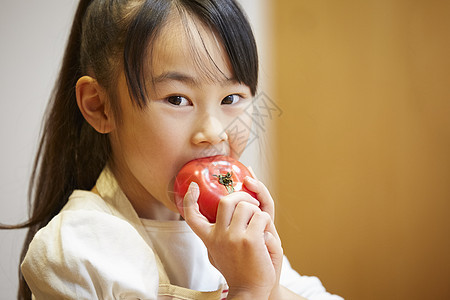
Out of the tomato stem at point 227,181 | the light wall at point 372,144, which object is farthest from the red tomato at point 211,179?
the light wall at point 372,144

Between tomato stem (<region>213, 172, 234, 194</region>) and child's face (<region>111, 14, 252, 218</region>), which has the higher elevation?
child's face (<region>111, 14, 252, 218</region>)

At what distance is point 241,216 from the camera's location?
0.52 metres

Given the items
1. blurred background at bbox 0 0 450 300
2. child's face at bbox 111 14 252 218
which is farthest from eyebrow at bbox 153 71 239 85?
blurred background at bbox 0 0 450 300

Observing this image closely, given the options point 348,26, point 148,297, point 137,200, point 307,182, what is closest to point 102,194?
point 137,200

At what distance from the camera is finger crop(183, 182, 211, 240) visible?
547mm

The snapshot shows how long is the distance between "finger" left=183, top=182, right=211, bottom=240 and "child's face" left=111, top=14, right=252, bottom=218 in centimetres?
4

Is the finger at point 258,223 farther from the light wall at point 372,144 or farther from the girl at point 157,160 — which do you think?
the light wall at point 372,144

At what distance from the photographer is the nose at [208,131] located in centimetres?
55

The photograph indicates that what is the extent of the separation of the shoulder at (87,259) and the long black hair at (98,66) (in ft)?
0.50

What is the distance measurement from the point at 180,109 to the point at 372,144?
243 millimetres

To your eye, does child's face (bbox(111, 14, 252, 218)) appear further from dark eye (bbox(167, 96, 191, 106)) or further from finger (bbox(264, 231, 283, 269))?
finger (bbox(264, 231, 283, 269))

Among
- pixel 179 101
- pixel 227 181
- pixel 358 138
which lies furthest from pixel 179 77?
pixel 358 138

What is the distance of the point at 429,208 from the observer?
0.55m

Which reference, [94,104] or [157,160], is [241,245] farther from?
[94,104]
